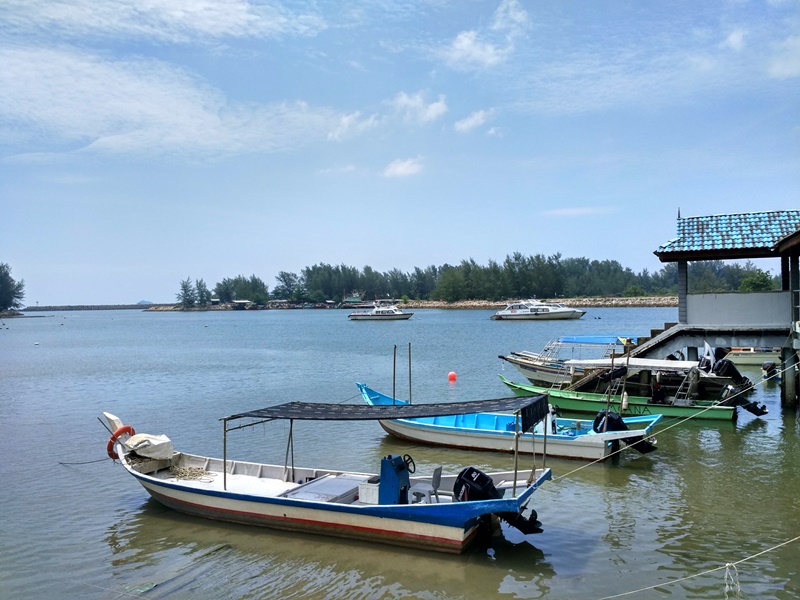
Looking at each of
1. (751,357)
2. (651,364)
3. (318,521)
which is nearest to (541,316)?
(751,357)

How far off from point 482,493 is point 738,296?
14017 mm

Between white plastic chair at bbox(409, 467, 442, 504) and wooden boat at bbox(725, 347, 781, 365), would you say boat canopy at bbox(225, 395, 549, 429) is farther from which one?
wooden boat at bbox(725, 347, 781, 365)

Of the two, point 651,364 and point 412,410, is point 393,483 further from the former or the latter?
point 651,364

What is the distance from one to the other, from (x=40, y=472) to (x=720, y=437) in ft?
65.5

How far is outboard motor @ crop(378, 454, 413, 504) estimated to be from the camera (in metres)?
11.8

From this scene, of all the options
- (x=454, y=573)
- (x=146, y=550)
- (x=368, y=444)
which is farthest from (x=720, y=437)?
(x=146, y=550)

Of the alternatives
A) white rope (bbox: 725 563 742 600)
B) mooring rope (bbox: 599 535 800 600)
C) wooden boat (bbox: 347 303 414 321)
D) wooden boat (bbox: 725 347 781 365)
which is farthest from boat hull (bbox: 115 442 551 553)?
wooden boat (bbox: 347 303 414 321)

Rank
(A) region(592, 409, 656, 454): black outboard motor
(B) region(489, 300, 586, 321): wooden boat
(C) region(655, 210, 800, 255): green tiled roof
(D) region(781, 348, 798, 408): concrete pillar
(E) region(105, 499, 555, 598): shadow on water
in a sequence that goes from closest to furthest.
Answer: (E) region(105, 499, 555, 598): shadow on water
(A) region(592, 409, 656, 454): black outboard motor
(C) region(655, 210, 800, 255): green tiled roof
(D) region(781, 348, 798, 408): concrete pillar
(B) region(489, 300, 586, 321): wooden boat

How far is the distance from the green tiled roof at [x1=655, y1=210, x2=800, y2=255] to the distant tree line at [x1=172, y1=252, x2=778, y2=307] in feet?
356

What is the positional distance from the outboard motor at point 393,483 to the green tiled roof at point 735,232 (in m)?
13.1

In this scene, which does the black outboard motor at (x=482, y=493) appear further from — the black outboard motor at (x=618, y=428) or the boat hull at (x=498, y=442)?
the black outboard motor at (x=618, y=428)

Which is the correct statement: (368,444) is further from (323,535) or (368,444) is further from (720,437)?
(720,437)

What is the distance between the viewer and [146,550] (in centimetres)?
1232

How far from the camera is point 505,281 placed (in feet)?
477
